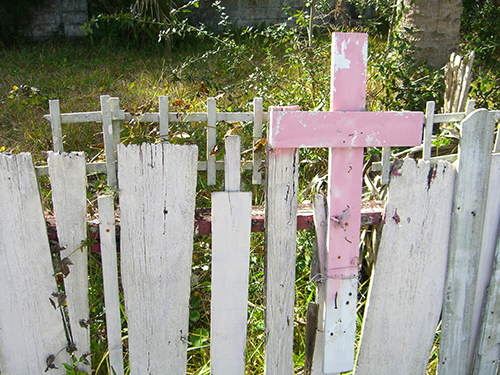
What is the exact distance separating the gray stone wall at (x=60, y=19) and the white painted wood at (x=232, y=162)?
5.60 m

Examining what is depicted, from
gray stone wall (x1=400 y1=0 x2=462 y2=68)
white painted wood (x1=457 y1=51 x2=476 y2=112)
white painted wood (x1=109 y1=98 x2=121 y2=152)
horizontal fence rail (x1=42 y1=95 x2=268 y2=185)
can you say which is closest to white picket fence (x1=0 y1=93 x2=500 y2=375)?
horizontal fence rail (x1=42 y1=95 x2=268 y2=185)

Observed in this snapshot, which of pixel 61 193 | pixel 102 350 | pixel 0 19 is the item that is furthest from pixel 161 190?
pixel 0 19

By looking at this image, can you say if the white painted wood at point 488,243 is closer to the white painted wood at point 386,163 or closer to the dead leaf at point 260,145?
the white painted wood at point 386,163

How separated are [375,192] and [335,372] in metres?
0.99

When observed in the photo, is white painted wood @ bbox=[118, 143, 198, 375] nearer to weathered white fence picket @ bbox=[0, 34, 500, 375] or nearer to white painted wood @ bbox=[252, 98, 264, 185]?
weathered white fence picket @ bbox=[0, 34, 500, 375]

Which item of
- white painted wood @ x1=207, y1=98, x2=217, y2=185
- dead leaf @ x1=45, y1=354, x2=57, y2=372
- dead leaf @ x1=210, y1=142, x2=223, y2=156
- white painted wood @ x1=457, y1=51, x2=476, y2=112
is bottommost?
dead leaf @ x1=45, y1=354, x2=57, y2=372

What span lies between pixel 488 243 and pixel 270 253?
2.98 feet

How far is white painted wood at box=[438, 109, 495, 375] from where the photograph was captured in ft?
5.23

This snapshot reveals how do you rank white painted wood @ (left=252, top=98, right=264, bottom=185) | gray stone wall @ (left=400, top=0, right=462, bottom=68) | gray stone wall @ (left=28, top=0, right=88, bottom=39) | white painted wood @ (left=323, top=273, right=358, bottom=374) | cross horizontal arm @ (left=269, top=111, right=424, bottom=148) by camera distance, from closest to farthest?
1. cross horizontal arm @ (left=269, top=111, right=424, bottom=148)
2. white painted wood @ (left=252, top=98, right=264, bottom=185)
3. white painted wood @ (left=323, top=273, right=358, bottom=374)
4. gray stone wall @ (left=400, top=0, right=462, bottom=68)
5. gray stone wall @ (left=28, top=0, right=88, bottom=39)

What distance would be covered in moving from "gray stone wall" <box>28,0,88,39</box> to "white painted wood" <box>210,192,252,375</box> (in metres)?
5.64

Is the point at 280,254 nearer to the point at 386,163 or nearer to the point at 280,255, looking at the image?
the point at 280,255

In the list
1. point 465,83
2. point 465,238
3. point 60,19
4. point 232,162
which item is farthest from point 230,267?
point 60,19

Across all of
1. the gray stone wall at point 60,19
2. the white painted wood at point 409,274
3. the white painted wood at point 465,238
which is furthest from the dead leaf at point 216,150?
the gray stone wall at point 60,19

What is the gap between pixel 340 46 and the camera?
1456 mm
